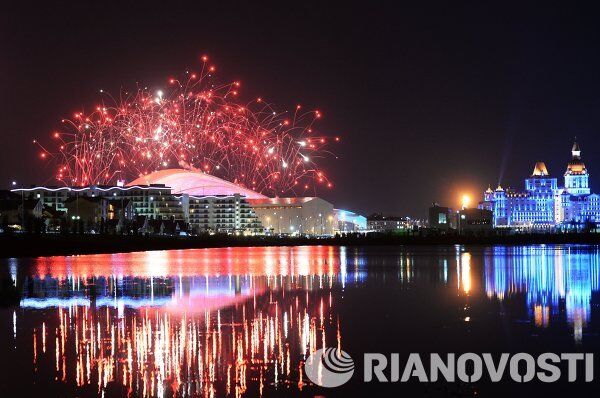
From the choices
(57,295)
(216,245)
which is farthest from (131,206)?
(57,295)

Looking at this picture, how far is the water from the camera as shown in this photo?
13.9 m

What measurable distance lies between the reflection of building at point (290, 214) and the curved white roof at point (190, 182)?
4772mm

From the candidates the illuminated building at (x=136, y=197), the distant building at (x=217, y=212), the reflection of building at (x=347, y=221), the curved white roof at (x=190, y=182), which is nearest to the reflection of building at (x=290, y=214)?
the curved white roof at (x=190, y=182)

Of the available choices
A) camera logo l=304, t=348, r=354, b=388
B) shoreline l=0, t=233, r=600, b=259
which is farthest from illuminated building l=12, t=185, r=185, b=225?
camera logo l=304, t=348, r=354, b=388

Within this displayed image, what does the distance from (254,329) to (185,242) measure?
8732 cm

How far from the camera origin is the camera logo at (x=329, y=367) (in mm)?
14164

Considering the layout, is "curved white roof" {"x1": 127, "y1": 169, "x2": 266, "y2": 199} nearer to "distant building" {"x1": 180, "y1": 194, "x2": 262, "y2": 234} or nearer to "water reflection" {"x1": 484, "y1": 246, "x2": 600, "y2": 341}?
"distant building" {"x1": 180, "y1": 194, "x2": 262, "y2": 234}

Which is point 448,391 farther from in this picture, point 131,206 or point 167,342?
point 131,206

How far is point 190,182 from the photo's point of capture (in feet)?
539

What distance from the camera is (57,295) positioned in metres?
27.9

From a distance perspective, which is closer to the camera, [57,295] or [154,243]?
[57,295]

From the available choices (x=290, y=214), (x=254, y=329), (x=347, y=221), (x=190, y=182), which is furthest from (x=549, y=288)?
(x=347, y=221)

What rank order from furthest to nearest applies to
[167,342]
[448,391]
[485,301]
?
[485,301]
[167,342]
[448,391]

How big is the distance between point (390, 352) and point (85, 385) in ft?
19.3
